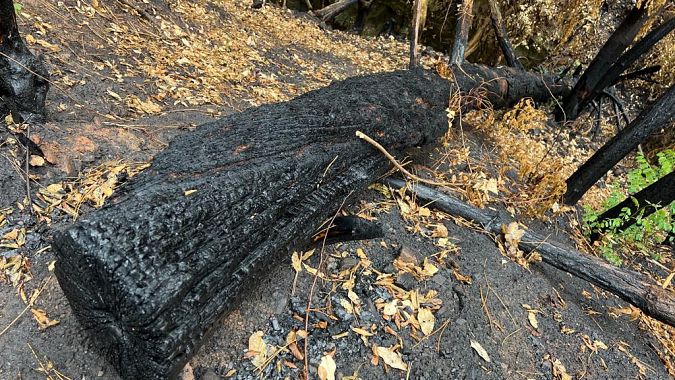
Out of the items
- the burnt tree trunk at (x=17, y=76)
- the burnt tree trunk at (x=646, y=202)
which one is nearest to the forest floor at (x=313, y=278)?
the burnt tree trunk at (x=17, y=76)

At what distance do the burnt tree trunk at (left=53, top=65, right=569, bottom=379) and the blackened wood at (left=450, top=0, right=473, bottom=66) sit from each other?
2222 mm

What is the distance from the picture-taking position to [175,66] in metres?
4.14

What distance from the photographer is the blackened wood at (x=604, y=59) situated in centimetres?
510

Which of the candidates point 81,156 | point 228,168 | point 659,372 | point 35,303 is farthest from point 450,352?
point 81,156

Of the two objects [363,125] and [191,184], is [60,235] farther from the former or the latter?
[363,125]

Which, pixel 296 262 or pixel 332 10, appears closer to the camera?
pixel 296 262

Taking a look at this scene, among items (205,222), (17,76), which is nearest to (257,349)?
(205,222)

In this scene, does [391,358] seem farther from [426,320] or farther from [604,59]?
[604,59]

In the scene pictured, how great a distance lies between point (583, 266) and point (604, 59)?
167 inches

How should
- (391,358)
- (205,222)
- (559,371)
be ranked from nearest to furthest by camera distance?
(205,222), (391,358), (559,371)

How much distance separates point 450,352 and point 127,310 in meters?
1.49

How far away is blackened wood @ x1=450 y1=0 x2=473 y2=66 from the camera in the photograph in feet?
15.1

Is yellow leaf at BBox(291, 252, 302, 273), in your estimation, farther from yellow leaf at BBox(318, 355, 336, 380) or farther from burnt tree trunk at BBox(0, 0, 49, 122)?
burnt tree trunk at BBox(0, 0, 49, 122)

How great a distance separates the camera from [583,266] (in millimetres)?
2701
